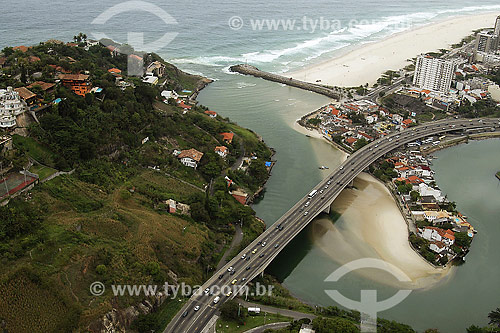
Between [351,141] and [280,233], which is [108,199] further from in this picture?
[351,141]

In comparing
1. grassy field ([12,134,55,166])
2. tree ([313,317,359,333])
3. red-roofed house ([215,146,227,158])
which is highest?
grassy field ([12,134,55,166])

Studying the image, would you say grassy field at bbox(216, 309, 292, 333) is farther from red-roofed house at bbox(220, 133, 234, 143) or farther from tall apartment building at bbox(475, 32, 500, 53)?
tall apartment building at bbox(475, 32, 500, 53)

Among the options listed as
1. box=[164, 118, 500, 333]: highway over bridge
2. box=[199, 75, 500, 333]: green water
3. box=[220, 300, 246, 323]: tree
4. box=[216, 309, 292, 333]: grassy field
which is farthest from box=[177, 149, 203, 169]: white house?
box=[216, 309, 292, 333]: grassy field

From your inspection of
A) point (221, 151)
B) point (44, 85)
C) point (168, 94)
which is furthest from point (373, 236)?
point (168, 94)

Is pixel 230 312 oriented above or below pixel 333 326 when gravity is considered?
below

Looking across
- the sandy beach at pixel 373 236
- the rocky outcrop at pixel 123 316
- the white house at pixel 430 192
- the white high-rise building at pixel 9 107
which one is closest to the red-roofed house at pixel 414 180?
the white house at pixel 430 192

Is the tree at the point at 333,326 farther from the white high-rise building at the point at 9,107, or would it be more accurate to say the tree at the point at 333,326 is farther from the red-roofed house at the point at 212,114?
the red-roofed house at the point at 212,114

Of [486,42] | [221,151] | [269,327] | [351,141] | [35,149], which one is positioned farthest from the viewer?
[486,42]
